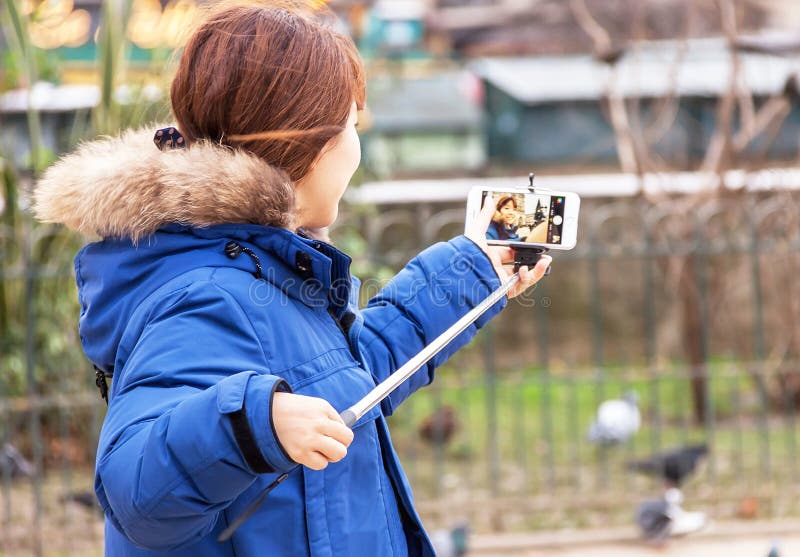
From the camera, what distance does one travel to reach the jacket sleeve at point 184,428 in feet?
3.56

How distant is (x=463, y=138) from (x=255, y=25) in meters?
7.56

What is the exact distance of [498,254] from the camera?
179 centimetres

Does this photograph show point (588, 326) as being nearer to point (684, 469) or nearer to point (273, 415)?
point (684, 469)

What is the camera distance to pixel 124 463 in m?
1.12

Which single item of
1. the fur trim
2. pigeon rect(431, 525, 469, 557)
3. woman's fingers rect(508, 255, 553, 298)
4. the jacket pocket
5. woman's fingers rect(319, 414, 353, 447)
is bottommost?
pigeon rect(431, 525, 469, 557)

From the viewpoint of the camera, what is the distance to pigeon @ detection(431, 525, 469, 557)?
146 inches

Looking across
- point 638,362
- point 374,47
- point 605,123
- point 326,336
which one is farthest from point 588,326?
point 326,336

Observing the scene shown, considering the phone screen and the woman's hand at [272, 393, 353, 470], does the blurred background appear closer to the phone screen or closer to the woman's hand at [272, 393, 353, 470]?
the phone screen

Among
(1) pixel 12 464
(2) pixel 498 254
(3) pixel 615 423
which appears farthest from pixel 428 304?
(3) pixel 615 423

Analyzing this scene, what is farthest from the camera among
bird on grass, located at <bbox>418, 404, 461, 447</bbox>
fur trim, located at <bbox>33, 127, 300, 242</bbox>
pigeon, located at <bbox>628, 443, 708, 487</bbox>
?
bird on grass, located at <bbox>418, 404, 461, 447</bbox>

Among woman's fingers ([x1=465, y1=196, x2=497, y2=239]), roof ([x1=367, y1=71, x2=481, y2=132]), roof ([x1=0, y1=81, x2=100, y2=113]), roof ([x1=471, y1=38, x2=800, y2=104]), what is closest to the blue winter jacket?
woman's fingers ([x1=465, y1=196, x2=497, y2=239])

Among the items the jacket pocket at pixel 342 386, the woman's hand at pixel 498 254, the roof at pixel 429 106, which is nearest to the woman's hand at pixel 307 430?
the jacket pocket at pixel 342 386

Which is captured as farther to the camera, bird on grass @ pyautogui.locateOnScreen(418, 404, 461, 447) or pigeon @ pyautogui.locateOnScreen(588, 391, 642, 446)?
bird on grass @ pyautogui.locateOnScreen(418, 404, 461, 447)

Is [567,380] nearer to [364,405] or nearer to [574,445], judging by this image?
[574,445]
